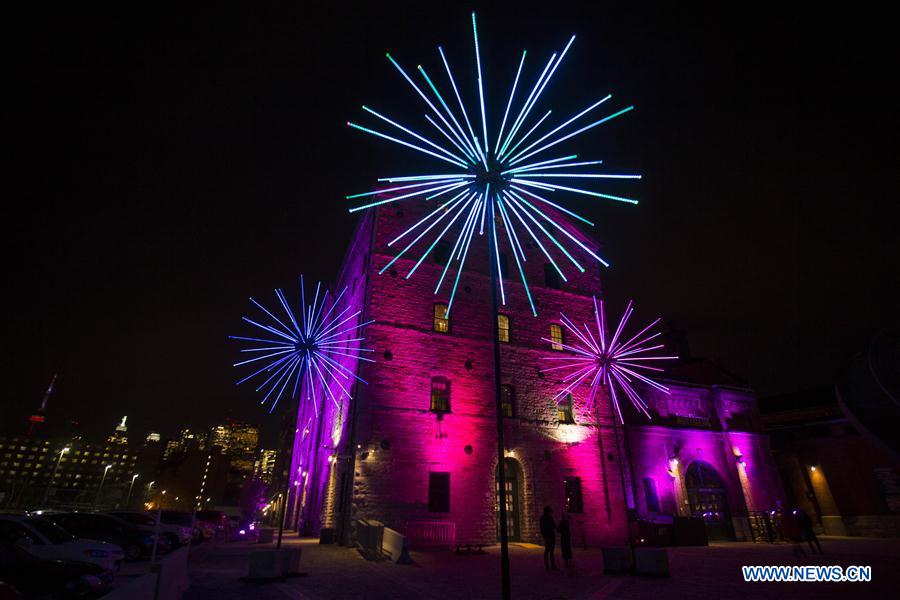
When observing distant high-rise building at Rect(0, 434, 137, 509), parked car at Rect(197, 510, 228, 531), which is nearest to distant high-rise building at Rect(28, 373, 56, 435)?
distant high-rise building at Rect(0, 434, 137, 509)

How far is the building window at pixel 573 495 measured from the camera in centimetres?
1970

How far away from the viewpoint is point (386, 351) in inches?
759

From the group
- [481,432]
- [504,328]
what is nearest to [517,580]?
[481,432]

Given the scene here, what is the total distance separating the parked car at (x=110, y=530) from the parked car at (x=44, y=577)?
7.02m

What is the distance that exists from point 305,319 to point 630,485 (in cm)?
1623

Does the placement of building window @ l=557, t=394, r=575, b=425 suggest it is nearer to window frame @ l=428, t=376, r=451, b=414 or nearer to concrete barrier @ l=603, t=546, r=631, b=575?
window frame @ l=428, t=376, r=451, b=414

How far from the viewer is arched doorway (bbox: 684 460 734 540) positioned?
72.6 ft

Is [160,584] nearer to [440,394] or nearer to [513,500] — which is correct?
[440,394]

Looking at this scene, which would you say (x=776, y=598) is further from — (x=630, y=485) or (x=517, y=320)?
(x=517, y=320)

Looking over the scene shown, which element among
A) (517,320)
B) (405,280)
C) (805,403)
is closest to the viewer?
(405,280)

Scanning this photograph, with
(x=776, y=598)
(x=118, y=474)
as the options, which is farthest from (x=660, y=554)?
(x=118, y=474)

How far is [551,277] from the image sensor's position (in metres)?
25.0

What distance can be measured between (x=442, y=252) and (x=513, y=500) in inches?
460

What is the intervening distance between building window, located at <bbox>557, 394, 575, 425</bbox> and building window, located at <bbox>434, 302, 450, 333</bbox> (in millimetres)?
6465
